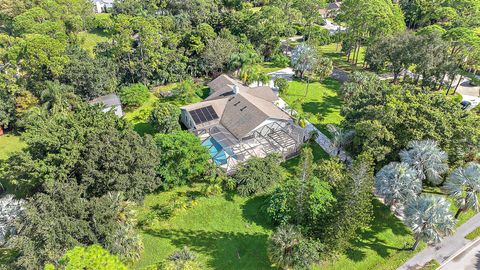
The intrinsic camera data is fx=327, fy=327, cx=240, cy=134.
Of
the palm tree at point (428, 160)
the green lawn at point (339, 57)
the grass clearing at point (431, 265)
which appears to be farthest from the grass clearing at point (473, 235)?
the green lawn at point (339, 57)

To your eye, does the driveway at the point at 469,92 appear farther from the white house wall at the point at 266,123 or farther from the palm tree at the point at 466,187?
the white house wall at the point at 266,123

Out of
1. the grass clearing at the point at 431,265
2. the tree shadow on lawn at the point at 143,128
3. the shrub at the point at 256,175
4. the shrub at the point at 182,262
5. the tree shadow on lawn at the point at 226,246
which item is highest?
the shrub at the point at 182,262

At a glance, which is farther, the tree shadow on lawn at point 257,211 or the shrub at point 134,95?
the shrub at point 134,95

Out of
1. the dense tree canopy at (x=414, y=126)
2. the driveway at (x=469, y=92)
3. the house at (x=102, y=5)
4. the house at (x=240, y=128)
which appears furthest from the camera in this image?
the house at (x=102, y=5)

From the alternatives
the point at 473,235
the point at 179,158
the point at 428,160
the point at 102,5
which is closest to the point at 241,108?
the point at 179,158

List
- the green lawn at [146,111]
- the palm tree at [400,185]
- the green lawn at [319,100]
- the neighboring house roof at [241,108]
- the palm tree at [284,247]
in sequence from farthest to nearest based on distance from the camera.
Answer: the green lawn at [319,100] → the green lawn at [146,111] → the neighboring house roof at [241,108] → the palm tree at [400,185] → the palm tree at [284,247]

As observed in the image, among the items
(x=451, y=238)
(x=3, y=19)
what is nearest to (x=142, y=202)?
(x=451, y=238)

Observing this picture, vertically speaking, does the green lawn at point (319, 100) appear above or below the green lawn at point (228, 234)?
above
